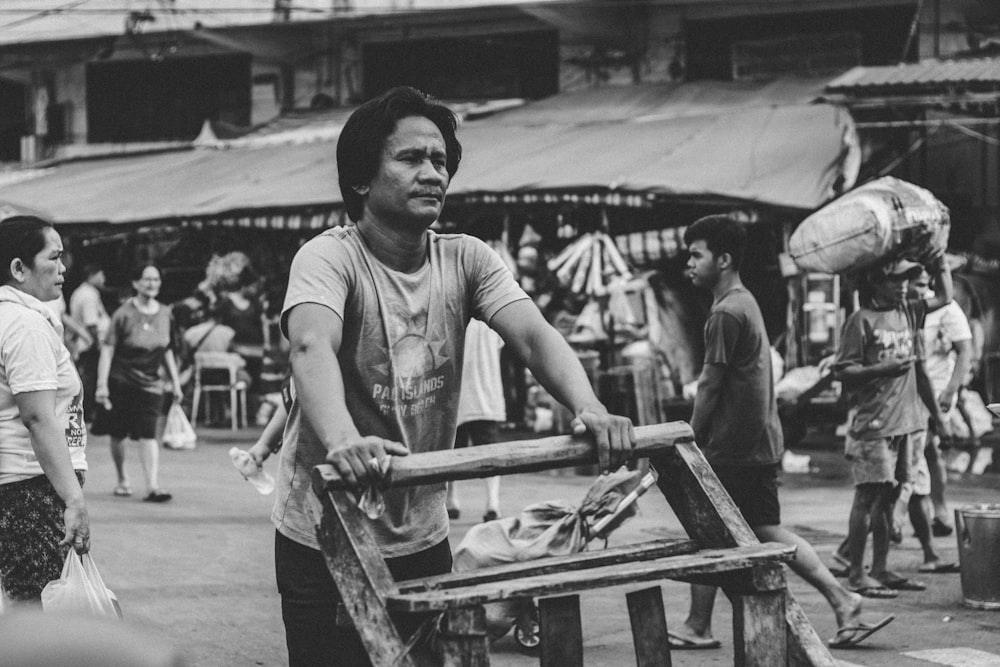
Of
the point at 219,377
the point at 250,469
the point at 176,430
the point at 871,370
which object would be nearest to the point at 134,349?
the point at 176,430

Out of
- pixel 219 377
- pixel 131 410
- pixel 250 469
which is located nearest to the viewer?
pixel 250 469

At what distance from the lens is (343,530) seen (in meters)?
2.84

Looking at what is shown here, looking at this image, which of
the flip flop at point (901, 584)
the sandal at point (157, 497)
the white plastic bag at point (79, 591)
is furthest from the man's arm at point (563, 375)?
the sandal at point (157, 497)

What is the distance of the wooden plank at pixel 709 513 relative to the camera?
10.3 feet

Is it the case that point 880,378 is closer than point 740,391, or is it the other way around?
point 740,391

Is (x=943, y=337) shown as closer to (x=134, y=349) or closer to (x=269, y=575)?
(x=269, y=575)

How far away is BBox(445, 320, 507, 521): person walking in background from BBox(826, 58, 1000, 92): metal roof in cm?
490

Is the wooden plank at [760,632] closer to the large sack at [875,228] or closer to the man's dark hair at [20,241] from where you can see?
the man's dark hair at [20,241]

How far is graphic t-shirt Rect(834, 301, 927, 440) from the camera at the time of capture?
762cm

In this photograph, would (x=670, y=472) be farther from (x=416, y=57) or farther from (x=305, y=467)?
(x=416, y=57)

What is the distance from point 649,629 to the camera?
10.2 feet

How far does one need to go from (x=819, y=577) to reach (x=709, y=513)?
3.14 meters

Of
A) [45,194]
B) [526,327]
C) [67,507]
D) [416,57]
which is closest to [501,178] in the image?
[416,57]

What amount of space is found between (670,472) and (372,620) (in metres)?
0.90
